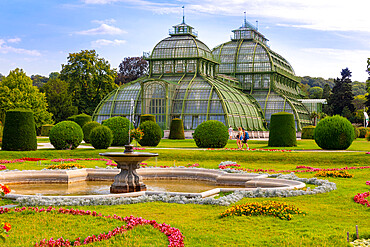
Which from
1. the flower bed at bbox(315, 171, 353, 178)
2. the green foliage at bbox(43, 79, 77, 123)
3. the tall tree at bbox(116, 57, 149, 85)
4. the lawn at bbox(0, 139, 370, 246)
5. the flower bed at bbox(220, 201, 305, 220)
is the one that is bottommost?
the lawn at bbox(0, 139, 370, 246)

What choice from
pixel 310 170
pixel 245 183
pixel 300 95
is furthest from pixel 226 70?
pixel 245 183

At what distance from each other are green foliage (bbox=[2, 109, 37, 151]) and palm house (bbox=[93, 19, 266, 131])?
31.4 metres

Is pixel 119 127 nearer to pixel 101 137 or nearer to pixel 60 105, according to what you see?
pixel 101 137

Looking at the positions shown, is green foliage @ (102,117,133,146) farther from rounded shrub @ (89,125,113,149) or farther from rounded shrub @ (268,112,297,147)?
rounded shrub @ (268,112,297,147)

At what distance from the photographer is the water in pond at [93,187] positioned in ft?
50.7

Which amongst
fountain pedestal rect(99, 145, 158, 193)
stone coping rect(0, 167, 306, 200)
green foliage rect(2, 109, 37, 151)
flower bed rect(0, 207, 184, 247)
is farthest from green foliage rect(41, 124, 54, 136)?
flower bed rect(0, 207, 184, 247)

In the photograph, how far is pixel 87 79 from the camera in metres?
72.1

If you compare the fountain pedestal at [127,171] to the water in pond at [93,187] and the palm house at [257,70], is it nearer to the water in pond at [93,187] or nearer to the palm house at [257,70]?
the water in pond at [93,187]

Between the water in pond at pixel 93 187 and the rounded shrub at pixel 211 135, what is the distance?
610 inches

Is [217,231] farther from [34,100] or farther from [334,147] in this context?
[34,100]

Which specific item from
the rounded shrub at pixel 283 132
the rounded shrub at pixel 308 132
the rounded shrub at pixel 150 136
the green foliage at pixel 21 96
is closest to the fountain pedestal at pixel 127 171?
the rounded shrub at pixel 150 136

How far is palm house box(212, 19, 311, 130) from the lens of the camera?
240ft

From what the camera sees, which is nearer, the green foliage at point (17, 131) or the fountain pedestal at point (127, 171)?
the fountain pedestal at point (127, 171)

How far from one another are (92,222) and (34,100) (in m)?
55.0
